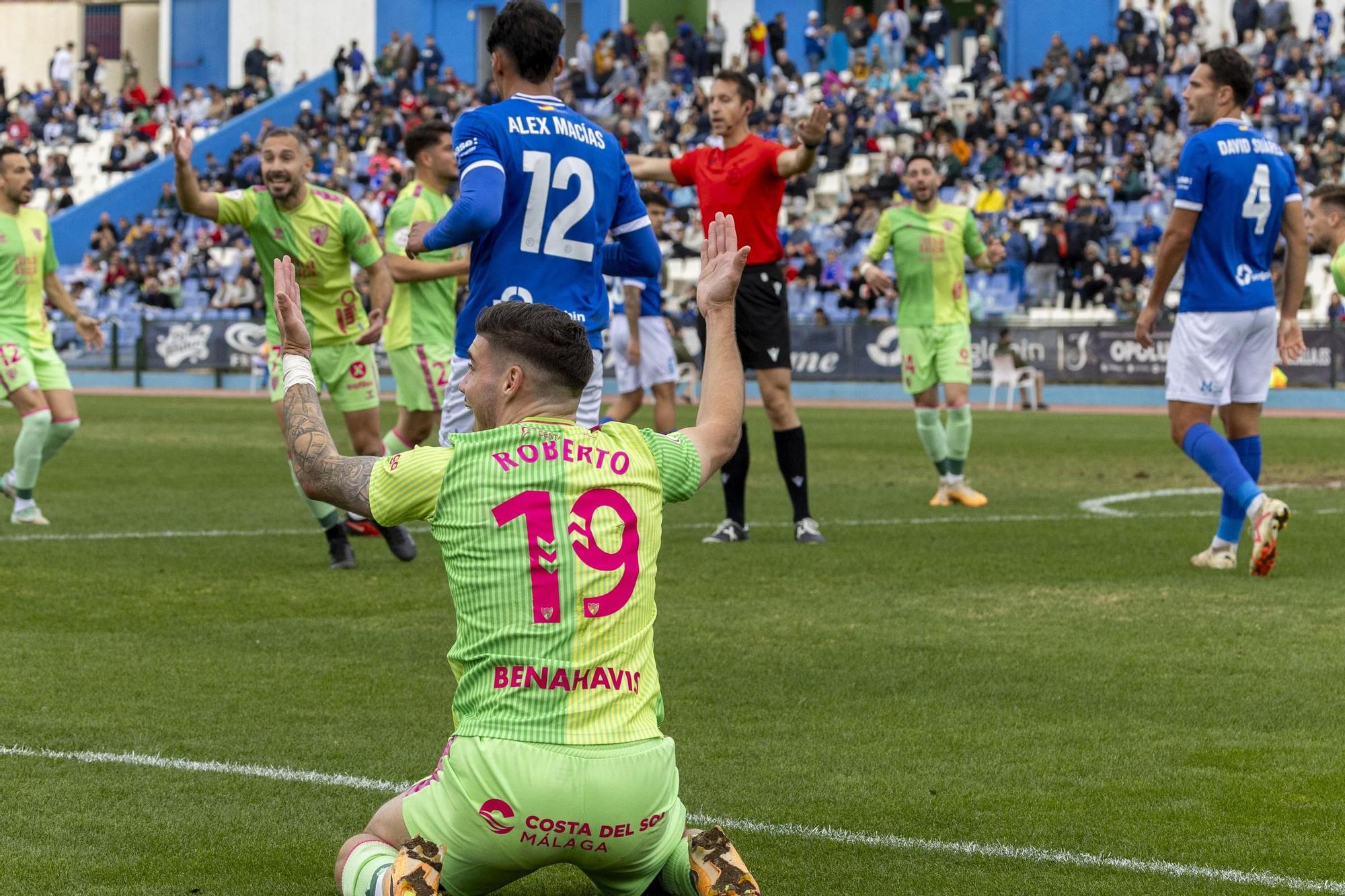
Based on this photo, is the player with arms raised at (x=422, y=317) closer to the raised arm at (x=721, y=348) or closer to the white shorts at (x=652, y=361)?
the white shorts at (x=652, y=361)


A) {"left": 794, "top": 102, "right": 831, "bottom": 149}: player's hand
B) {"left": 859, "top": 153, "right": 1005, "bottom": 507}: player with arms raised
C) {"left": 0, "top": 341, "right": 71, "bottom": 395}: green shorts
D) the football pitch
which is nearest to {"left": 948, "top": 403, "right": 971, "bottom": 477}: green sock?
{"left": 859, "top": 153, "right": 1005, "bottom": 507}: player with arms raised

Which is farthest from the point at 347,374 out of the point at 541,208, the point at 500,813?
the point at 500,813

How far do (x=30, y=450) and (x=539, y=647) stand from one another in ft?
28.7

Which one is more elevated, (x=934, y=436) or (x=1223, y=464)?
(x=1223, y=464)

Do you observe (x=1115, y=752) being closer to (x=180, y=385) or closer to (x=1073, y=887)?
(x=1073, y=887)

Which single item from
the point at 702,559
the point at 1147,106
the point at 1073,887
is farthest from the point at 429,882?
the point at 1147,106

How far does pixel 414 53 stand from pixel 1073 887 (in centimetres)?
4367

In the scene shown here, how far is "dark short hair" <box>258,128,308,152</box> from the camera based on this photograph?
9.34 meters

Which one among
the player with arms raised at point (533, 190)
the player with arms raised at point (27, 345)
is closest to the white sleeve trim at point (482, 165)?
the player with arms raised at point (533, 190)

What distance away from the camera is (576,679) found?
3.60 m

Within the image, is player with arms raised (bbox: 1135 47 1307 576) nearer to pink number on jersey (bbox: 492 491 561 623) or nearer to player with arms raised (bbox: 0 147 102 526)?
pink number on jersey (bbox: 492 491 561 623)

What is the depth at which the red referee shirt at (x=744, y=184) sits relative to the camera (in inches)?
396

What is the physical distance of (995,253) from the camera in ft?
42.0

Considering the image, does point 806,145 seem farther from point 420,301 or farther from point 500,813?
point 500,813
